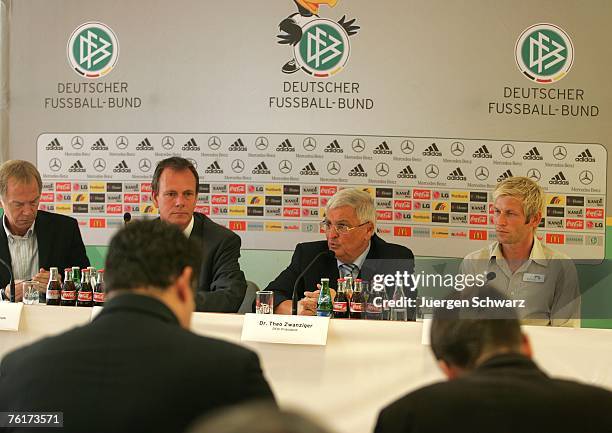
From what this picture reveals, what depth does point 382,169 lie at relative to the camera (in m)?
5.42

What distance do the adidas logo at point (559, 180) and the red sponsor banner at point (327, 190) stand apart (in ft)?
4.68

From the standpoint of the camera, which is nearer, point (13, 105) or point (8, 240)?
point (8, 240)

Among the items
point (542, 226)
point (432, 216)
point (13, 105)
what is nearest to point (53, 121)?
point (13, 105)

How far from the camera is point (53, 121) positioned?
575 cm

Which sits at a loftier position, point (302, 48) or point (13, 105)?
point (302, 48)

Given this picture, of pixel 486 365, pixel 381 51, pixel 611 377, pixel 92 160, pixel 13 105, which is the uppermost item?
pixel 381 51

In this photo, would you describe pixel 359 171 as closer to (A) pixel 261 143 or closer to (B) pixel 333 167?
(B) pixel 333 167

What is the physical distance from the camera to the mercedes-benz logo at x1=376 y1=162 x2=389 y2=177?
17.8ft

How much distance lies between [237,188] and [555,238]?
216 cm

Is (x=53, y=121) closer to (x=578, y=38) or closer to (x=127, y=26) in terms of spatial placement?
(x=127, y=26)

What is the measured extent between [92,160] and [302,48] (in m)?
1.67

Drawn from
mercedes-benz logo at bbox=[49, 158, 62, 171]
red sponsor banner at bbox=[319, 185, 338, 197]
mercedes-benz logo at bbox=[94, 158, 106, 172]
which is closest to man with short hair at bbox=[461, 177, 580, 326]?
red sponsor banner at bbox=[319, 185, 338, 197]

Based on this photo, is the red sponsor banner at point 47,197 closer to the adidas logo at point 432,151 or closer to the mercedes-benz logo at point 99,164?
the mercedes-benz logo at point 99,164

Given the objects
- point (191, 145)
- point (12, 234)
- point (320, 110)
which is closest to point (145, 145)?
point (191, 145)
